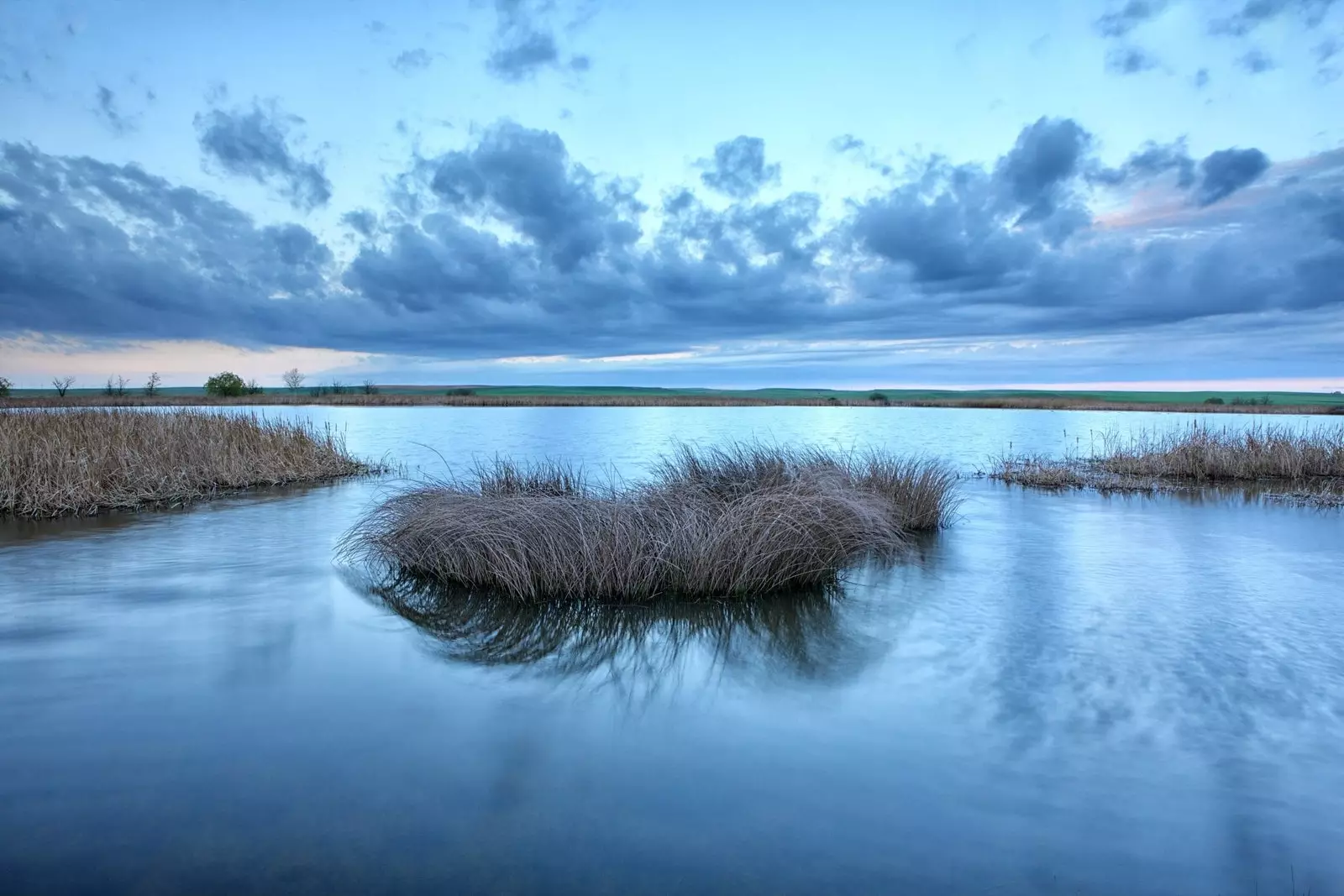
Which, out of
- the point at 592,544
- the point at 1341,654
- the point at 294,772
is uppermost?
the point at 592,544

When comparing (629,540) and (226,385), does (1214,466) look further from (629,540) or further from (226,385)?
(226,385)

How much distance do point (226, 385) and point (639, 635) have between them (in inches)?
2778

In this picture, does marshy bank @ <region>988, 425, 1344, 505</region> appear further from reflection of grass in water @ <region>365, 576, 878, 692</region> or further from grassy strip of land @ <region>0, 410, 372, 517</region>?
grassy strip of land @ <region>0, 410, 372, 517</region>

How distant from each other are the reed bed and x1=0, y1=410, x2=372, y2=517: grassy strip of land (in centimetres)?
704

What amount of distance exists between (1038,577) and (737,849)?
742 centimetres

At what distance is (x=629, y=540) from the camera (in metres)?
8.23

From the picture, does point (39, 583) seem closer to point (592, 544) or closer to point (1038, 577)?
point (592, 544)

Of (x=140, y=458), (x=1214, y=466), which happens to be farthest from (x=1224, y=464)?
(x=140, y=458)

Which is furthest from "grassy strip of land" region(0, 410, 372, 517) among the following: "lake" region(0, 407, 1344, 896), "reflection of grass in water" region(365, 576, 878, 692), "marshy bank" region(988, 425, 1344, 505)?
"marshy bank" region(988, 425, 1344, 505)

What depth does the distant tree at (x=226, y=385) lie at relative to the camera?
217 feet

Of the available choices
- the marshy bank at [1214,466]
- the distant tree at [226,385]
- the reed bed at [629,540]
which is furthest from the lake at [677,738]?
the distant tree at [226,385]

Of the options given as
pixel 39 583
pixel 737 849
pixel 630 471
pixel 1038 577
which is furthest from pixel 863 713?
pixel 630 471

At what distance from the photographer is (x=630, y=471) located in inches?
821

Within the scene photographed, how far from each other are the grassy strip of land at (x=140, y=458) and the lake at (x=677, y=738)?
4641 millimetres
